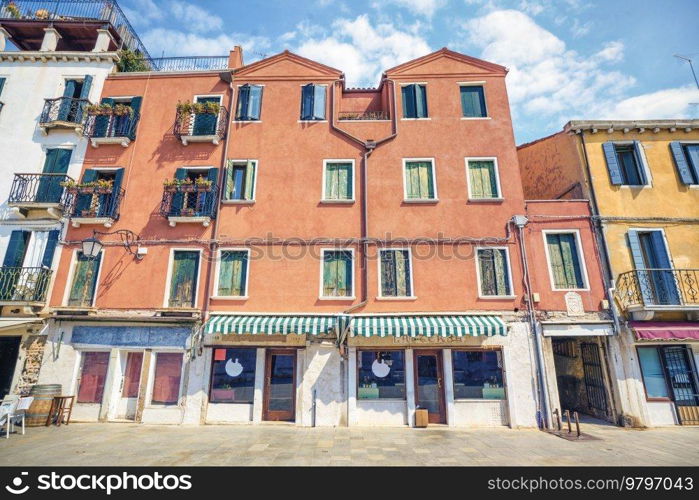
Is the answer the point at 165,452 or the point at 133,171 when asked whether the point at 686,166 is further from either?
the point at 133,171

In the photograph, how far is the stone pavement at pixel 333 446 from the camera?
836 cm

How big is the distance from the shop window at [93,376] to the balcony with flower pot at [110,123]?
9347 millimetres

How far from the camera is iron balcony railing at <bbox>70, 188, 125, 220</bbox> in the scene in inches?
549

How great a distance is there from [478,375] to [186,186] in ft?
46.2

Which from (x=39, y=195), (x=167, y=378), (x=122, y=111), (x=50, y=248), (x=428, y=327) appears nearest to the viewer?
(x=428, y=327)

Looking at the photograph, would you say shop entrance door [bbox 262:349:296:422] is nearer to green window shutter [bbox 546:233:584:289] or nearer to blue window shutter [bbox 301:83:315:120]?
blue window shutter [bbox 301:83:315:120]

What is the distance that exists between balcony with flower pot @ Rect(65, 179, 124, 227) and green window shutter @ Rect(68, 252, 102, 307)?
64.1 inches

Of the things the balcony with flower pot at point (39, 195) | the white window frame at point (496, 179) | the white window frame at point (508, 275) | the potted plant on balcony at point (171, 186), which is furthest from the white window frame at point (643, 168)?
the balcony with flower pot at point (39, 195)

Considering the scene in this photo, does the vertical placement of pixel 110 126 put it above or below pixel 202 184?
above

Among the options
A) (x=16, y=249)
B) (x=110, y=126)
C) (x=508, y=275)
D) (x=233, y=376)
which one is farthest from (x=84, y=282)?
(x=508, y=275)

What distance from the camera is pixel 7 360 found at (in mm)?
13008

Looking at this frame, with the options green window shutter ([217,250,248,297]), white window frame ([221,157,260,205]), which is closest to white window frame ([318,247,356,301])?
green window shutter ([217,250,248,297])

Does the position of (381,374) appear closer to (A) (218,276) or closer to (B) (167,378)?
(A) (218,276)

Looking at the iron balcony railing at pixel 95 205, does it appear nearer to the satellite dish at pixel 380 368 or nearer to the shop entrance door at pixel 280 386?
the shop entrance door at pixel 280 386
